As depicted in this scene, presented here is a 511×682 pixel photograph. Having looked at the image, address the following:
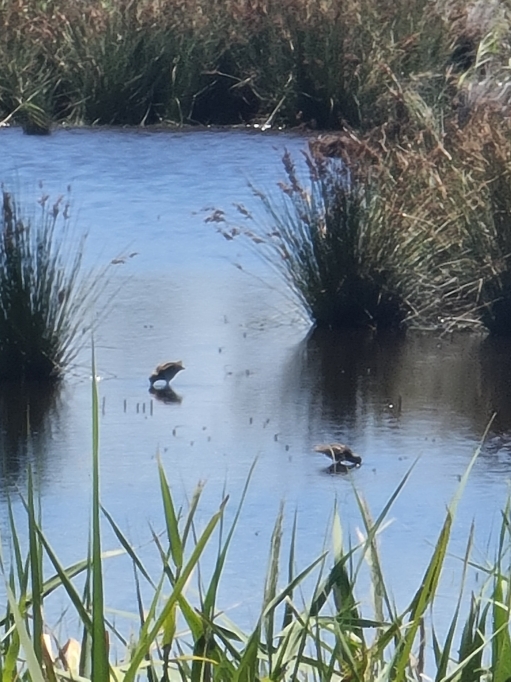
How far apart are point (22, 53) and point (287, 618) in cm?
1262

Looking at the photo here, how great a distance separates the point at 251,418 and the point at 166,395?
18.5 inches

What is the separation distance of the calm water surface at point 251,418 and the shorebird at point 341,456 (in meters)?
0.05

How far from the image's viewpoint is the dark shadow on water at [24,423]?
5555 mm

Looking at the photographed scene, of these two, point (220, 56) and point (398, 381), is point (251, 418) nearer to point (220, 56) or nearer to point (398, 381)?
point (398, 381)

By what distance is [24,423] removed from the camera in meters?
6.08

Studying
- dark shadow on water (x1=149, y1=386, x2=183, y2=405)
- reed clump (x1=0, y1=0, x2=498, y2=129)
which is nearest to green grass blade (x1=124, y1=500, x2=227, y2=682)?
dark shadow on water (x1=149, y1=386, x2=183, y2=405)

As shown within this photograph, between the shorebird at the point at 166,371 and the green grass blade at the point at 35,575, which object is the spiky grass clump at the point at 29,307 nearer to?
the shorebird at the point at 166,371

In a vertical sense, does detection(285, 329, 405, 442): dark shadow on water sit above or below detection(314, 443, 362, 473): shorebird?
above

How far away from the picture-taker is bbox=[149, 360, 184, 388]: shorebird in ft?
21.7

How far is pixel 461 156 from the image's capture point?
786 centimetres

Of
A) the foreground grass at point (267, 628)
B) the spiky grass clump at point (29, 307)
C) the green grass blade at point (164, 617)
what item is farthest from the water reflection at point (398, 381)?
the green grass blade at point (164, 617)

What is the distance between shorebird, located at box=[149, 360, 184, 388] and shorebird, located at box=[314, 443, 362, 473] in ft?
3.75

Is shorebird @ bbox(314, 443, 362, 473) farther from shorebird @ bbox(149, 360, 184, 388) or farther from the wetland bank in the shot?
shorebird @ bbox(149, 360, 184, 388)

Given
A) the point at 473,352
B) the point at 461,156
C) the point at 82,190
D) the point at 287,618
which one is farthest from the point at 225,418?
the point at 82,190
